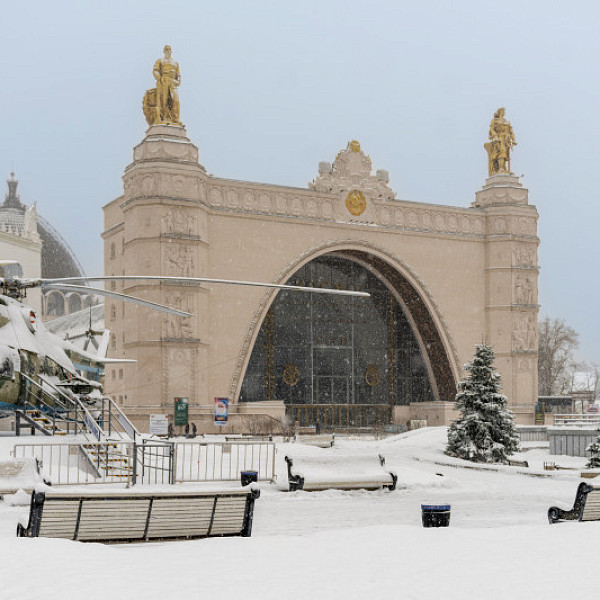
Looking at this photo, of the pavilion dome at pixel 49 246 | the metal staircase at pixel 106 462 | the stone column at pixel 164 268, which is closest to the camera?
the metal staircase at pixel 106 462

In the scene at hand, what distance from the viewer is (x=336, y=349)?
162ft

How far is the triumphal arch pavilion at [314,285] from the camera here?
41.9 metres

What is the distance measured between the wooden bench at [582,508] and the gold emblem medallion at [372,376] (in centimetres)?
3858

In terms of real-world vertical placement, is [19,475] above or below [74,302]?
below

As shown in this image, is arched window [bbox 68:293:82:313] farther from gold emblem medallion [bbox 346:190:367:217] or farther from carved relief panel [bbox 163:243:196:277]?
carved relief panel [bbox 163:243:196:277]

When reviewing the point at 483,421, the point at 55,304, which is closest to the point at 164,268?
the point at 483,421

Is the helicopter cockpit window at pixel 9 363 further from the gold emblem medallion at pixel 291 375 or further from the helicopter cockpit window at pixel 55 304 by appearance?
the helicopter cockpit window at pixel 55 304

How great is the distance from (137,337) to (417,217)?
1754cm

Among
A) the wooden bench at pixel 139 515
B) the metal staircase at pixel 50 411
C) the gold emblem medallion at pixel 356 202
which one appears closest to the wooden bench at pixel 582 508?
the wooden bench at pixel 139 515

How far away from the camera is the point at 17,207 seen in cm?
9912

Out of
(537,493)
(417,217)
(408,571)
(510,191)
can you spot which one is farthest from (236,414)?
(408,571)

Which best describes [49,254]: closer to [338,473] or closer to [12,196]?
[12,196]

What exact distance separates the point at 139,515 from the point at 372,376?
136ft

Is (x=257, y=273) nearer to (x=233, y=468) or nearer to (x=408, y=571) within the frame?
(x=233, y=468)
